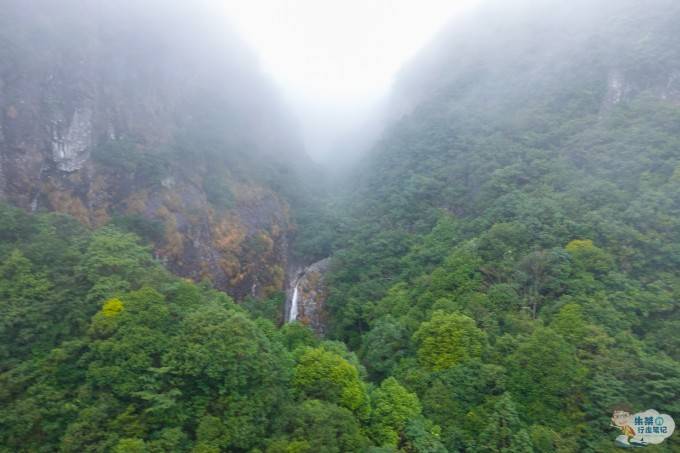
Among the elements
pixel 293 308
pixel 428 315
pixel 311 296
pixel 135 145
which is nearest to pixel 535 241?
pixel 428 315

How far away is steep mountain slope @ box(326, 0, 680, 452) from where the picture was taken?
61.5ft

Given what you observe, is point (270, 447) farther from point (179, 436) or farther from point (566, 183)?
point (566, 183)

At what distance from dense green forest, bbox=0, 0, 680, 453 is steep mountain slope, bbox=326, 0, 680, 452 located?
136 millimetres

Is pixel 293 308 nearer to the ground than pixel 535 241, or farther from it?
nearer to the ground

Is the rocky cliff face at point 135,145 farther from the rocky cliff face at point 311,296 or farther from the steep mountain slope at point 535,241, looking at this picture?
the steep mountain slope at point 535,241

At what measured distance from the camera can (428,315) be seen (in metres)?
26.2

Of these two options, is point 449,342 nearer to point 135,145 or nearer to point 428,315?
point 428,315

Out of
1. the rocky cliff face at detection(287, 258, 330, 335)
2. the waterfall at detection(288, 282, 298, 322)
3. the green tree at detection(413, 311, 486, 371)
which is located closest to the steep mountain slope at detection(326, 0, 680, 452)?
the green tree at detection(413, 311, 486, 371)

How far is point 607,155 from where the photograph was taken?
3403 centimetres

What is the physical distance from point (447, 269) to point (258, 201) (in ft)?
74.6

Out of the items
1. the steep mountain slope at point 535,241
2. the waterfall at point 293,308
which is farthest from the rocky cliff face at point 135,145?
the steep mountain slope at point 535,241

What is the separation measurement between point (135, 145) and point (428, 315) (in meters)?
29.1

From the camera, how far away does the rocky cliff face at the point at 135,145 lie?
32469 millimetres

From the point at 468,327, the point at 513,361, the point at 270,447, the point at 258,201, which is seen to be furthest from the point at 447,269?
the point at 258,201
